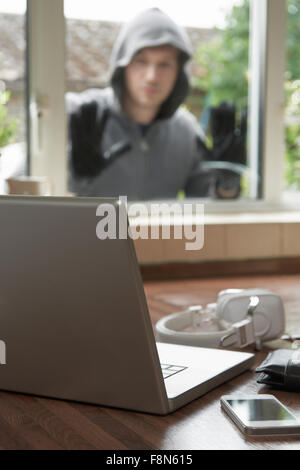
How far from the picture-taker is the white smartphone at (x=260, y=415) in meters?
0.82

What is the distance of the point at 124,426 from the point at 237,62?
3.09m

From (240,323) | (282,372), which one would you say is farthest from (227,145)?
(282,372)

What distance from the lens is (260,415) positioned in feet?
2.84

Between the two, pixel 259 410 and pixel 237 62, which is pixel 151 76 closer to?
pixel 237 62

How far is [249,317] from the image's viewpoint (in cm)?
129

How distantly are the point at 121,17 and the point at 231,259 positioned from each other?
4.16ft

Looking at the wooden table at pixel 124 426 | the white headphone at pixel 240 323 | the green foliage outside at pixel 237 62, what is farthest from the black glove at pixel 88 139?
the wooden table at pixel 124 426

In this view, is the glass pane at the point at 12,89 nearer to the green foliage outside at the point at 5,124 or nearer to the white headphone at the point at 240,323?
the green foliage outside at the point at 5,124

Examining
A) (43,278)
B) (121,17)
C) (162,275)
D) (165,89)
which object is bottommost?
(162,275)

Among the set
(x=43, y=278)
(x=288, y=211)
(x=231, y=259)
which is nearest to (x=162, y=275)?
(x=231, y=259)

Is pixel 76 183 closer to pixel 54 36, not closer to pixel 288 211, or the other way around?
pixel 54 36

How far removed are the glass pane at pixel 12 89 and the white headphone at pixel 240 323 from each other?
1977 mm

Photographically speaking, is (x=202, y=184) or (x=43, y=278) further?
(x=202, y=184)

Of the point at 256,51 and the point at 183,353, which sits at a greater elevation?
the point at 256,51
